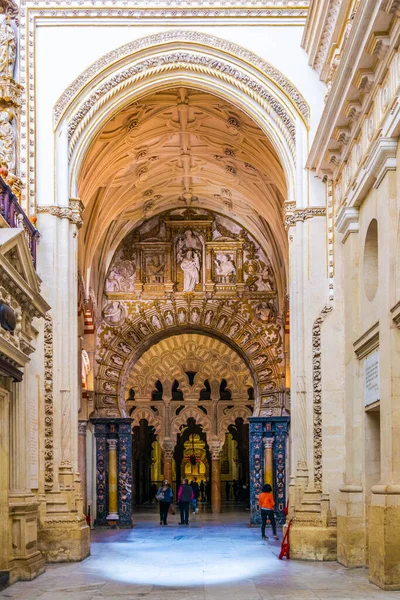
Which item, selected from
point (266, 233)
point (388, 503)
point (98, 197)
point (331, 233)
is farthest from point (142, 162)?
point (388, 503)

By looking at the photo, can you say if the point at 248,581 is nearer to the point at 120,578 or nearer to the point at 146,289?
the point at 120,578

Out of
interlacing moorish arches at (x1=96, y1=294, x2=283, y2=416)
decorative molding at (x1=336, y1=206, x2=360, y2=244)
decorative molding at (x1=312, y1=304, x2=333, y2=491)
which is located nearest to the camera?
decorative molding at (x1=336, y1=206, x2=360, y2=244)

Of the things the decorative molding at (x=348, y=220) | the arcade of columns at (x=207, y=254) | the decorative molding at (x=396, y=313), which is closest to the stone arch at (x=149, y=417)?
the arcade of columns at (x=207, y=254)

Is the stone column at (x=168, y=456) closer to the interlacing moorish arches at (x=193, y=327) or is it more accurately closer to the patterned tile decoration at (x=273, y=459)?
the interlacing moorish arches at (x=193, y=327)

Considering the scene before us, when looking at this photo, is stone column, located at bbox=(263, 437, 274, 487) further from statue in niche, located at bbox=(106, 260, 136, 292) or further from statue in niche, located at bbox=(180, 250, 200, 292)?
statue in niche, located at bbox=(106, 260, 136, 292)

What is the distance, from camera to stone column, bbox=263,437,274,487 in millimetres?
26516

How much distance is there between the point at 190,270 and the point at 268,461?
547 centimetres

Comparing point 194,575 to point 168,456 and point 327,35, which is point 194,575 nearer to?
point 327,35

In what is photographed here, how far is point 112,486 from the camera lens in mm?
26547

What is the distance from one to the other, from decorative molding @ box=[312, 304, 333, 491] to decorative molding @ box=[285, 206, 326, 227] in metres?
1.55

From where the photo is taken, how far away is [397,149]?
12234mm

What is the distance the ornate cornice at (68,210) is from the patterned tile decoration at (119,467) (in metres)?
9.73

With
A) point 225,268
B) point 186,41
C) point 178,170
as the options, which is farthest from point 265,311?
point 186,41

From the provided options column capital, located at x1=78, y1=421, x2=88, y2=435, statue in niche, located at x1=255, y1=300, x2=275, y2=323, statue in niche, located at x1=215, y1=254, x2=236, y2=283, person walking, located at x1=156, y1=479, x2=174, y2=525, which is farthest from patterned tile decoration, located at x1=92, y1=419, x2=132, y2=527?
statue in niche, located at x1=215, y1=254, x2=236, y2=283
